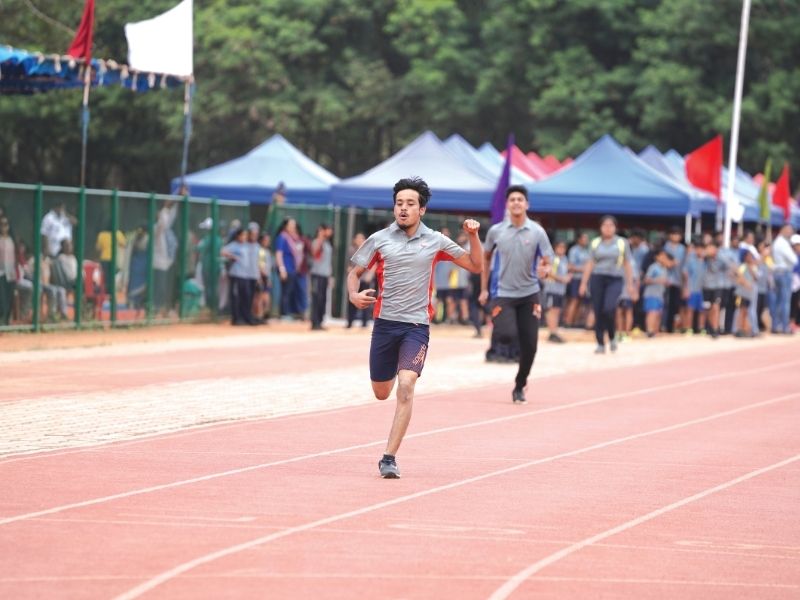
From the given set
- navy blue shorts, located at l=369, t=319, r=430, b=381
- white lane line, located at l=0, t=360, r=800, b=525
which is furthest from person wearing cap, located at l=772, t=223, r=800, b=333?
navy blue shorts, located at l=369, t=319, r=430, b=381

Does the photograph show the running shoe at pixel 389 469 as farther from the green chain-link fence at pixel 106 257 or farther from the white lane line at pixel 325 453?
the green chain-link fence at pixel 106 257

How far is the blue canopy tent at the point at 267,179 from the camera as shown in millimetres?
39562

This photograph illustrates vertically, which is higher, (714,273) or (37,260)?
(37,260)

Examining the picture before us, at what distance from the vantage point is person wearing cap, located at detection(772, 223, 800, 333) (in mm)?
35750

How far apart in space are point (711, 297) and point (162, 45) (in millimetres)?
11928

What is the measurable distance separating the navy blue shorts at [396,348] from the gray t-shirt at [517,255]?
18.9 feet

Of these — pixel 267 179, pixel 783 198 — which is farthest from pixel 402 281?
pixel 783 198

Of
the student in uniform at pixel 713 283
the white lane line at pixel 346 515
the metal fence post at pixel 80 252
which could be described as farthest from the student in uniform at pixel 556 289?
the white lane line at pixel 346 515

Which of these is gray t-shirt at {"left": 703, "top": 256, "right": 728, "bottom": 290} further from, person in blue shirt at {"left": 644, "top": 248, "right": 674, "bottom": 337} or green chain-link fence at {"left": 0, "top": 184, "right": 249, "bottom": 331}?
green chain-link fence at {"left": 0, "top": 184, "right": 249, "bottom": 331}

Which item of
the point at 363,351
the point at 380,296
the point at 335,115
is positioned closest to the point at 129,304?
the point at 363,351

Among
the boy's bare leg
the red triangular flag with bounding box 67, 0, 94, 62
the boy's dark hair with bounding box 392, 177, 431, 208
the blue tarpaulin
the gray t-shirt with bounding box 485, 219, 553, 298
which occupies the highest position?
the red triangular flag with bounding box 67, 0, 94, 62

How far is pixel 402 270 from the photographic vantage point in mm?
11953

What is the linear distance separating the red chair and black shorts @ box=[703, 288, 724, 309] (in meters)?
11.2

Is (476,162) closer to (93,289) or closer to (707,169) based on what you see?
(707,169)
